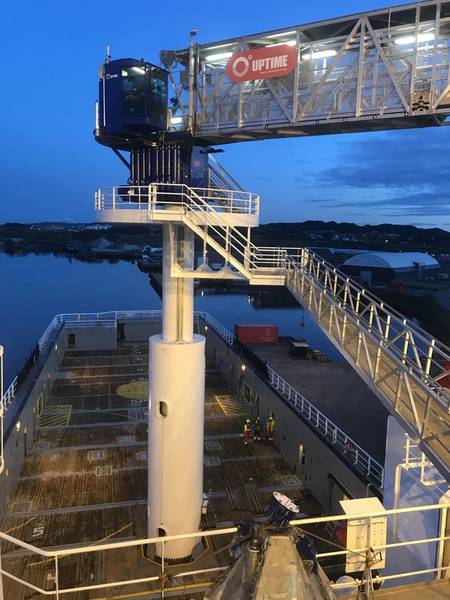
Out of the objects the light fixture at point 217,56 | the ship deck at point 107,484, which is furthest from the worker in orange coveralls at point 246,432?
the light fixture at point 217,56

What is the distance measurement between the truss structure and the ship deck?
12.6m

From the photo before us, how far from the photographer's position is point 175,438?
13.9 m

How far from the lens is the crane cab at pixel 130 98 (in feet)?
47.3

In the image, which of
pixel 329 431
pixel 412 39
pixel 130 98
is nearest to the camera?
pixel 412 39

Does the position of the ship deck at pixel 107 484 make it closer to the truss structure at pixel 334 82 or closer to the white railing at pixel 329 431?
the white railing at pixel 329 431

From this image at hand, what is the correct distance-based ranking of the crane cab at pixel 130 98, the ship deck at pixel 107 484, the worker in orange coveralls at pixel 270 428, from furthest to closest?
the worker in orange coveralls at pixel 270 428, the crane cab at pixel 130 98, the ship deck at pixel 107 484

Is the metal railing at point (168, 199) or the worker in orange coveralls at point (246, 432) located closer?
the metal railing at point (168, 199)

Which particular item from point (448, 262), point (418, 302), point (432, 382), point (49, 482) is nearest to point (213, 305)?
point (418, 302)

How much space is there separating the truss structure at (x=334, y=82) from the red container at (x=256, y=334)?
20.4 m

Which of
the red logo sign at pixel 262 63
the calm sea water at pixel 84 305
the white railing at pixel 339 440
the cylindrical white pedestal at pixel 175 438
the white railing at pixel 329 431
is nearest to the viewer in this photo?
the cylindrical white pedestal at pixel 175 438

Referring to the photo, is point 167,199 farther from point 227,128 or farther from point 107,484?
point 107,484

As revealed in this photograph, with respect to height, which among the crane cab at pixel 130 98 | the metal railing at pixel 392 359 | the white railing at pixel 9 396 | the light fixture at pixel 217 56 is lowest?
the white railing at pixel 9 396

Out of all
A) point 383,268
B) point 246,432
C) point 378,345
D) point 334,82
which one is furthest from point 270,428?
point 383,268

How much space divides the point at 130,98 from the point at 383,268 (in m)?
98.0
